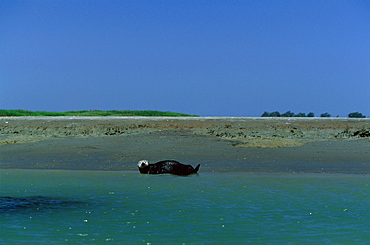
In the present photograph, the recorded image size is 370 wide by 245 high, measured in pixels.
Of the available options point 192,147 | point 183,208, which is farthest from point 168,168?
point 192,147

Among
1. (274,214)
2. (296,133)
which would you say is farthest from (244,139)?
(274,214)

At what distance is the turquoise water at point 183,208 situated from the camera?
22.8 feet

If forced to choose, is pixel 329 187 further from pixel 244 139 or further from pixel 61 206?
Result: pixel 244 139

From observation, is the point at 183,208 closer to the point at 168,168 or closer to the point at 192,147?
the point at 168,168

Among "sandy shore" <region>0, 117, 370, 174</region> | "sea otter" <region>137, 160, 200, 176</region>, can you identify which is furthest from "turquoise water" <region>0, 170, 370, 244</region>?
"sandy shore" <region>0, 117, 370, 174</region>

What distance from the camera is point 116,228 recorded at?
24.0ft

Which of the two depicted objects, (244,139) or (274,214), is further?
(244,139)

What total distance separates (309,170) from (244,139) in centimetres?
656

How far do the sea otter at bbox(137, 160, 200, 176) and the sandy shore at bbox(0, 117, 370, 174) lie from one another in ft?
3.45

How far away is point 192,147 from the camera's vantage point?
17.0 m

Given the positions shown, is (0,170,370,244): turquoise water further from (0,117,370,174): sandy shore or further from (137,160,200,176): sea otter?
(0,117,370,174): sandy shore

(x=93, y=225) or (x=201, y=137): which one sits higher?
(x=201, y=137)

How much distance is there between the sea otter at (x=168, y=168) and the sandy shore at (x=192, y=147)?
105 cm

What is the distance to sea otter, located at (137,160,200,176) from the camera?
1221 centimetres
